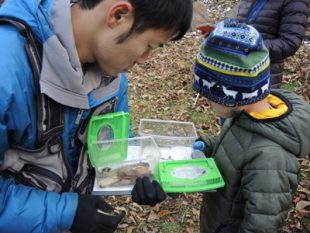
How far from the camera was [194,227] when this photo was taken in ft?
13.1

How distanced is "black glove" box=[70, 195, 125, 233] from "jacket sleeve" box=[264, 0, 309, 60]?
2.34 meters

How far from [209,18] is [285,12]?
8.16 metres

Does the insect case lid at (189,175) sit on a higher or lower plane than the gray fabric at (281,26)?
lower

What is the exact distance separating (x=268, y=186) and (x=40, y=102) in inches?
48.6

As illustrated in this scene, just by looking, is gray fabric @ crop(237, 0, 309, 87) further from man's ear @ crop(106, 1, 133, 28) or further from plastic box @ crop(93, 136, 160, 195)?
man's ear @ crop(106, 1, 133, 28)

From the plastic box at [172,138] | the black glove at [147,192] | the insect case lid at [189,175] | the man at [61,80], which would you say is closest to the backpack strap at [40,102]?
the man at [61,80]

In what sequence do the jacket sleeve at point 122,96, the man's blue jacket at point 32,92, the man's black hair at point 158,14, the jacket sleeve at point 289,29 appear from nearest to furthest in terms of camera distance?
1. the man's blue jacket at point 32,92
2. the man's black hair at point 158,14
3. the jacket sleeve at point 122,96
4. the jacket sleeve at point 289,29

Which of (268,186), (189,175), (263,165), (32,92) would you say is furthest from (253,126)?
(32,92)

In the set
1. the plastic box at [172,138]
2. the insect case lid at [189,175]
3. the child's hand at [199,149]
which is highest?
the insect case lid at [189,175]

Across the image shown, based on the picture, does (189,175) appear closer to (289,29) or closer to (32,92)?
(32,92)

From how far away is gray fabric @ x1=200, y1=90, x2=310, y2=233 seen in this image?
2.03m

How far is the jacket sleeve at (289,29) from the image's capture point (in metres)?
3.54

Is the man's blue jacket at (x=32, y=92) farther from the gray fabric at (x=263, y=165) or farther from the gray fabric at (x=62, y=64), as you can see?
the gray fabric at (x=263, y=165)

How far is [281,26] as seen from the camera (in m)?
3.61
